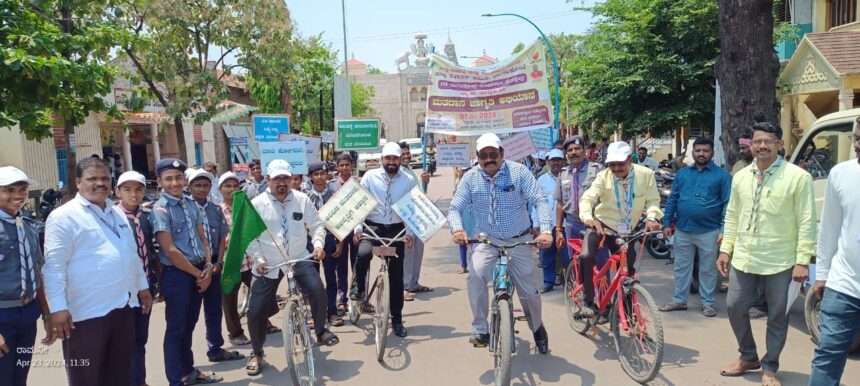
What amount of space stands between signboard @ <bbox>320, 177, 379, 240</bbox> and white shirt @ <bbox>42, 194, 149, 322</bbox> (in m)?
1.87

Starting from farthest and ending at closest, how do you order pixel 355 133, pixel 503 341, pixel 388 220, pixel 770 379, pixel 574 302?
pixel 355 133
pixel 388 220
pixel 574 302
pixel 770 379
pixel 503 341

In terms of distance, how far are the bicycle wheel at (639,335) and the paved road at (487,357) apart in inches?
5.0

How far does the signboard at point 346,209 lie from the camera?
540 centimetres

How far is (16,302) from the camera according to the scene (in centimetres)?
345

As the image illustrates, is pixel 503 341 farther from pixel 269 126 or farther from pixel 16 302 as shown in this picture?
pixel 269 126

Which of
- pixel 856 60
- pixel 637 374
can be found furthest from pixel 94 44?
pixel 856 60

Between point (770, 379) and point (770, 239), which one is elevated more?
point (770, 239)

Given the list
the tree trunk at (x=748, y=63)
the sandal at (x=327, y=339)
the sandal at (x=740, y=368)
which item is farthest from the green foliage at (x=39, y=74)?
the tree trunk at (x=748, y=63)

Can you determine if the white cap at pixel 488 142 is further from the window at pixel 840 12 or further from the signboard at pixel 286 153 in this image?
the window at pixel 840 12

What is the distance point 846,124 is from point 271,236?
5.09 m

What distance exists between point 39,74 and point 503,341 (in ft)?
19.4

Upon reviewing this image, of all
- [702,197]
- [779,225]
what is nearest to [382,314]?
[779,225]

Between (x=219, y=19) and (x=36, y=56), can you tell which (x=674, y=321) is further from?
(x=219, y=19)

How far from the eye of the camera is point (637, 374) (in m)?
4.55
